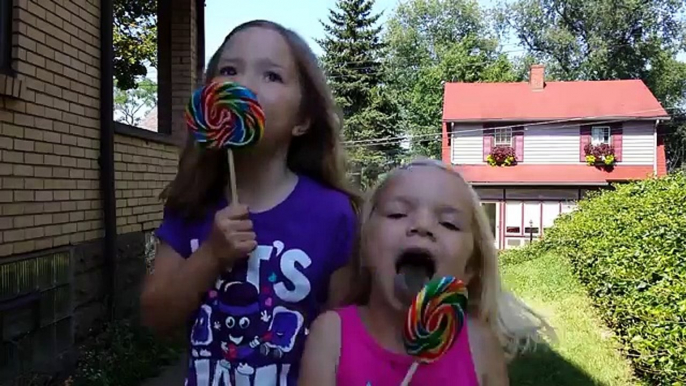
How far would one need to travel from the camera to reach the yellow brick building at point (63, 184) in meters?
4.26

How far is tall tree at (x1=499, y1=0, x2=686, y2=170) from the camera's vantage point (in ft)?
129

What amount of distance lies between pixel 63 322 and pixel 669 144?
40.0 m

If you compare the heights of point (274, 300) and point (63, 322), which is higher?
point (274, 300)

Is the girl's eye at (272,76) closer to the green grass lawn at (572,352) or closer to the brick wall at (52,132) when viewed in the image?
the green grass lawn at (572,352)

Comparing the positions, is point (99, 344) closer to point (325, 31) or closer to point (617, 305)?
point (617, 305)

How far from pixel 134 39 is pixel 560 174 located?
65.4 feet

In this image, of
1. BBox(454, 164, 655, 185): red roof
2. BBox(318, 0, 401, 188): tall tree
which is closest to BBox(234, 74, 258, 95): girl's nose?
A: BBox(454, 164, 655, 185): red roof

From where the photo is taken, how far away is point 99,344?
5.50 m

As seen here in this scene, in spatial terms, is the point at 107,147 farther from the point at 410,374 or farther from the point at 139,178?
the point at 410,374

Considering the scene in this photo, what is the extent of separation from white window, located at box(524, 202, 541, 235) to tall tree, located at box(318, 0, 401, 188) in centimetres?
996

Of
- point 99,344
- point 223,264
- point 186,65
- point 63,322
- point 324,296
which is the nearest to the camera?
point 223,264

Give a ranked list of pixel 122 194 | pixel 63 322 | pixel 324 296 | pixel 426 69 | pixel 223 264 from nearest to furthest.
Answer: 1. pixel 223 264
2. pixel 324 296
3. pixel 63 322
4. pixel 122 194
5. pixel 426 69

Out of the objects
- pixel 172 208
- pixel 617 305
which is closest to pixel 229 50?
pixel 172 208

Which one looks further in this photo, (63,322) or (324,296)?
(63,322)
